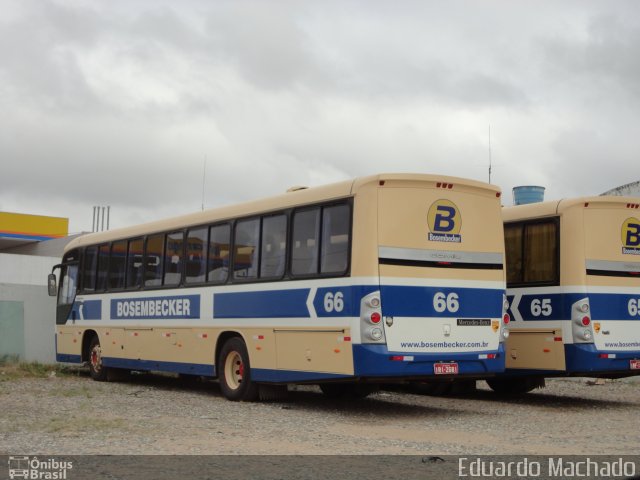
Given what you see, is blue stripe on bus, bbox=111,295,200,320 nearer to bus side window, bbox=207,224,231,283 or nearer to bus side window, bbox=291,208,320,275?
bus side window, bbox=207,224,231,283

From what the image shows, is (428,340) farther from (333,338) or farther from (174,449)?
(174,449)

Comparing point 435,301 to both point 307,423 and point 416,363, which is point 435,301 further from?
point 307,423

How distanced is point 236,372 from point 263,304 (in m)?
1.53

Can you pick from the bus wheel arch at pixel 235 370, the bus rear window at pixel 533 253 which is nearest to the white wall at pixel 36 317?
the bus wheel arch at pixel 235 370

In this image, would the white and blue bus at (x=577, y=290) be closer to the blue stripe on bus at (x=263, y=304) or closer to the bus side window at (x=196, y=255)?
the blue stripe on bus at (x=263, y=304)

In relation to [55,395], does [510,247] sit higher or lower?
higher

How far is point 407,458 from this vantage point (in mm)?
8914

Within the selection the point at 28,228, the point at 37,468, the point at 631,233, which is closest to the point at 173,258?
the point at 631,233

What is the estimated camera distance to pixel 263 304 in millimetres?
14094

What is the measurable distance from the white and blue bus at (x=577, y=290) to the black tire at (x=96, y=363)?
8681mm

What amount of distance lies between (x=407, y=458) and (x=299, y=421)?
11.2 ft

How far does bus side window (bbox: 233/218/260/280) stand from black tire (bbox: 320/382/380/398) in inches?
88.0

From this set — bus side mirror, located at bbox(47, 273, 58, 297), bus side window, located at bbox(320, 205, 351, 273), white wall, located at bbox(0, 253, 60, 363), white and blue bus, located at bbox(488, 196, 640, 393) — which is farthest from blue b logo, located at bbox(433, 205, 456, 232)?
white wall, located at bbox(0, 253, 60, 363)

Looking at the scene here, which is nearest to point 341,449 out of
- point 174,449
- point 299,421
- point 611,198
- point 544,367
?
point 174,449
